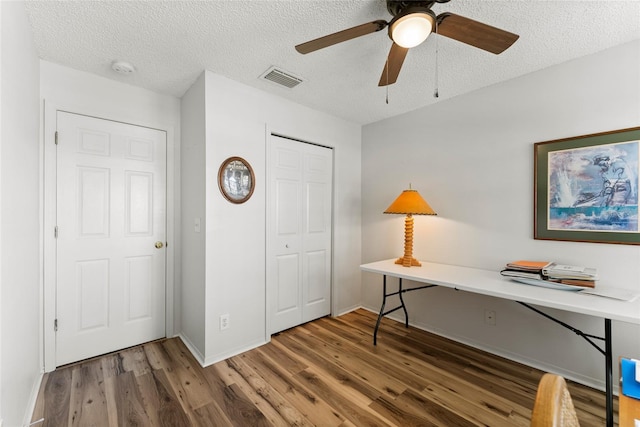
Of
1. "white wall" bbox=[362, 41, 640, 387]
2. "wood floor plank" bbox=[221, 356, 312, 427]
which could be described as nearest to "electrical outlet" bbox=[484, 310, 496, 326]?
"white wall" bbox=[362, 41, 640, 387]

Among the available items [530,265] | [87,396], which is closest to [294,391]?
[87,396]

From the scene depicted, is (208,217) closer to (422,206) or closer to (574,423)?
(422,206)

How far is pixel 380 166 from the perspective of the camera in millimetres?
3307

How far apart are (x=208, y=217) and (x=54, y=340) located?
4.88ft

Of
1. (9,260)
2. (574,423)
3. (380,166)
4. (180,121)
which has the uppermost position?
(180,121)

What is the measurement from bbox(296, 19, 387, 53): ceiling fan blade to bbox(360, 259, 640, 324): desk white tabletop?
1.73 meters

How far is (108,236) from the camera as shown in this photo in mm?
2336

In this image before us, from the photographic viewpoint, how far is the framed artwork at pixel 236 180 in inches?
90.0

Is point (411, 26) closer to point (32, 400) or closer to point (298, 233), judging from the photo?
point (298, 233)

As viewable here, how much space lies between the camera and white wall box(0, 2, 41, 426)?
114cm

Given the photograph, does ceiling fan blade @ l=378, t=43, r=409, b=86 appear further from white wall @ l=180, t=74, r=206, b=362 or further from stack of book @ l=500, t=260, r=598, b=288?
stack of book @ l=500, t=260, r=598, b=288

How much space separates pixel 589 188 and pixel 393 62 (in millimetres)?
1691

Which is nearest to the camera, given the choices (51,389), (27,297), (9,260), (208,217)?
(9,260)

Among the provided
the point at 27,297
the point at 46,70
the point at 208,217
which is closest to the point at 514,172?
the point at 208,217
